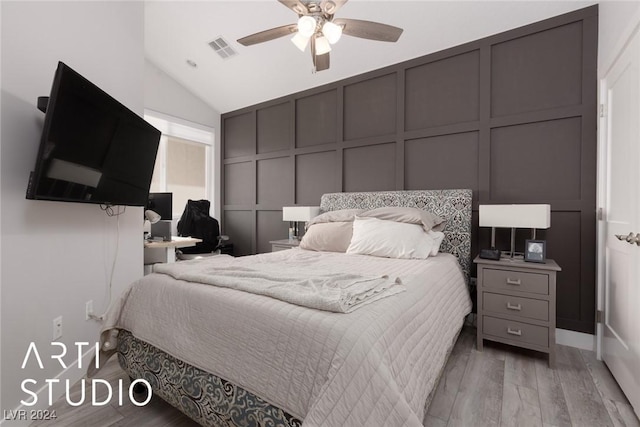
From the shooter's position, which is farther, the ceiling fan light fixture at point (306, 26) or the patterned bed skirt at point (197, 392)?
the ceiling fan light fixture at point (306, 26)

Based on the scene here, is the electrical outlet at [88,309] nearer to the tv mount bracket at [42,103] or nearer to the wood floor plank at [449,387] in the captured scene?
the tv mount bracket at [42,103]

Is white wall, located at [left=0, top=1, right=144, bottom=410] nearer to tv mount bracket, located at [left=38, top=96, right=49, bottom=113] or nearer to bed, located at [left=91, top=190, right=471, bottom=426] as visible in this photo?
tv mount bracket, located at [left=38, top=96, right=49, bottom=113]

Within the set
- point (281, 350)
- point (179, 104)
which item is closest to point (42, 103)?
point (281, 350)

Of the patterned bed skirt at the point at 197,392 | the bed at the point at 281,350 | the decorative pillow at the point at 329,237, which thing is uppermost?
the decorative pillow at the point at 329,237

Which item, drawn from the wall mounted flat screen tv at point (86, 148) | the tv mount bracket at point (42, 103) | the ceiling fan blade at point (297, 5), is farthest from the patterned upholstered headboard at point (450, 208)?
the tv mount bracket at point (42, 103)

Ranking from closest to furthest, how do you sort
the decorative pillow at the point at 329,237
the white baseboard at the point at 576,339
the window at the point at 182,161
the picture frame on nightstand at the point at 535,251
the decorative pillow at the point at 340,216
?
1. the picture frame on nightstand at the point at 535,251
2. the white baseboard at the point at 576,339
3. the decorative pillow at the point at 329,237
4. the decorative pillow at the point at 340,216
5. the window at the point at 182,161

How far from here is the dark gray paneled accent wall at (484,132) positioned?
2.51 m

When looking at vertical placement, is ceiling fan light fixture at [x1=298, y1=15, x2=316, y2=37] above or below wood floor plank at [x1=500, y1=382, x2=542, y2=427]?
above

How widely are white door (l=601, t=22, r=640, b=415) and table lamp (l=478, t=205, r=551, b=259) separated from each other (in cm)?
39

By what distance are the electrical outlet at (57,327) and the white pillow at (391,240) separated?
2.07 meters

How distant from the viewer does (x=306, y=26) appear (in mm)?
1998

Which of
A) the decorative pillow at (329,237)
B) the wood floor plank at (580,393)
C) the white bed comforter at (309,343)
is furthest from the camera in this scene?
the decorative pillow at (329,237)

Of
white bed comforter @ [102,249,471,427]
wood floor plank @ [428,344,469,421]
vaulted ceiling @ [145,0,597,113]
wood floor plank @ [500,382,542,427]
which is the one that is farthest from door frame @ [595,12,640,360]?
white bed comforter @ [102,249,471,427]

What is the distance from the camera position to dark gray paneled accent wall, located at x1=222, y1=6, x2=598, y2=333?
2514mm
